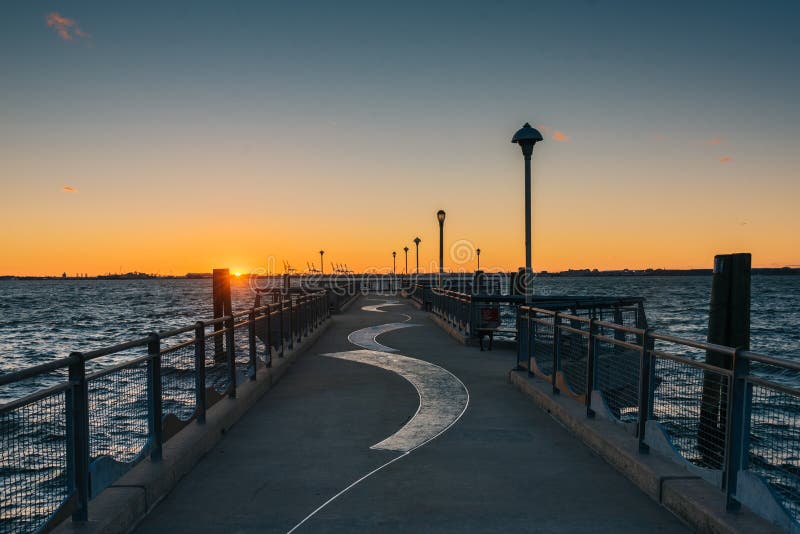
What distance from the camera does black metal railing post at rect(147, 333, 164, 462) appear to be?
5745mm

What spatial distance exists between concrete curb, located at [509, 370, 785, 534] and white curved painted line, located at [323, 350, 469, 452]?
1609 millimetres

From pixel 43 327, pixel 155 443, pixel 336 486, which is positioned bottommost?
pixel 43 327

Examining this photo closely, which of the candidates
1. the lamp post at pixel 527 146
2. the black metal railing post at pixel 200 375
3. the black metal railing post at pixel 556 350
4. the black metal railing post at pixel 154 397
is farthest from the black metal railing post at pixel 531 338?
the black metal railing post at pixel 154 397

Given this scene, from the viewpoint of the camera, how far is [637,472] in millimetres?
5719

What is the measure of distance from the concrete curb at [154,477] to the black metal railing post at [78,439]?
0.15m

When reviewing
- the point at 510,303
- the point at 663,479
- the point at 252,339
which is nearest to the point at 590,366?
the point at 663,479

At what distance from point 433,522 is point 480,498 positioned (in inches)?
26.5

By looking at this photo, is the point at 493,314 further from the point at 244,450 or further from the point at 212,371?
the point at 244,450

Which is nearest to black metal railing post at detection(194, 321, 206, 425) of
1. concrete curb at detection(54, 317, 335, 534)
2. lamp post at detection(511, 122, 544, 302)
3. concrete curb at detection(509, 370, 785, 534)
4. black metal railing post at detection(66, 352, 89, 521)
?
concrete curb at detection(54, 317, 335, 534)

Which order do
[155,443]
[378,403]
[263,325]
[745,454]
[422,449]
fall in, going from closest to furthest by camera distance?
[745,454] → [155,443] → [422,449] → [378,403] → [263,325]

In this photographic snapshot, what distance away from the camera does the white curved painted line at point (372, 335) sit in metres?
16.8

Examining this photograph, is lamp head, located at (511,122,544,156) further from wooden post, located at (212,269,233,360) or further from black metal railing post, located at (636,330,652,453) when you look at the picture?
wooden post, located at (212,269,233,360)

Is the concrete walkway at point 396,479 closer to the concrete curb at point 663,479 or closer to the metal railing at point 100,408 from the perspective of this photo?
the concrete curb at point 663,479

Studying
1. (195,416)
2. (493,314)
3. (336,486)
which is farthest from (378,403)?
(493,314)
